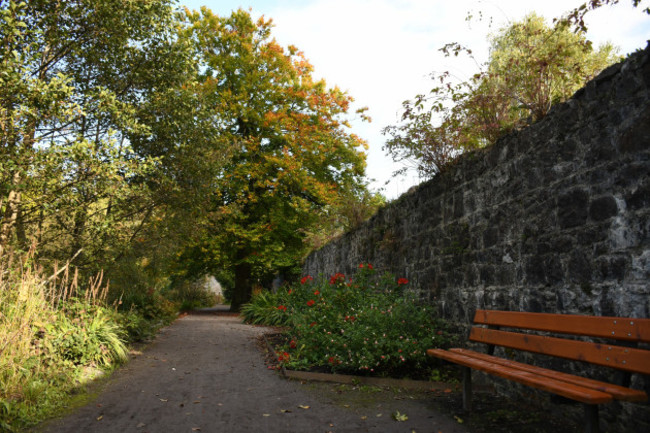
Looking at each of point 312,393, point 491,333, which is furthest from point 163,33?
point 491,333

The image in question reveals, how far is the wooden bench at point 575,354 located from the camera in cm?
263

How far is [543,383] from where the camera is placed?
285 cm

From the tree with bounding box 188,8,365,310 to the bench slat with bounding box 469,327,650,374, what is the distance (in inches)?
463

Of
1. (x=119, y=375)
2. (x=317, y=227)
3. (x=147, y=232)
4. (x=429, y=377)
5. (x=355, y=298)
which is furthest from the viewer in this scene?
(x=317, y=227)

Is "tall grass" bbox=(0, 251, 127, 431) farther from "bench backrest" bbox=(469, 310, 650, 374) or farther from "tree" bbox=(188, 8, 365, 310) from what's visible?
"tree" bbox=(188, 8, 365, 310)

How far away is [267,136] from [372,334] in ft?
41.5

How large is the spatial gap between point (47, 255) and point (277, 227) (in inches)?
366

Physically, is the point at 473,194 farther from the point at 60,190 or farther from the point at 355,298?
the point at 60,190

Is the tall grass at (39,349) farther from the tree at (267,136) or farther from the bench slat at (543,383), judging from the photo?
the tree at (267,136)

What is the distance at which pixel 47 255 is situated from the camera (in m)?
7.88

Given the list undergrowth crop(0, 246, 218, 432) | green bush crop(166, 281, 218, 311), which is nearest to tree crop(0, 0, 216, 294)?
undergrowth crop(0, 246, 218, 432)

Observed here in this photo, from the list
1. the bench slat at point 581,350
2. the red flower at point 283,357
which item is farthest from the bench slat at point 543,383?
the red flower at point 283,357

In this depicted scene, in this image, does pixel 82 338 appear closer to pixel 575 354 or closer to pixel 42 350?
pixel 42 350

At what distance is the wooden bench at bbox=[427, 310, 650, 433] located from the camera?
2.63m
